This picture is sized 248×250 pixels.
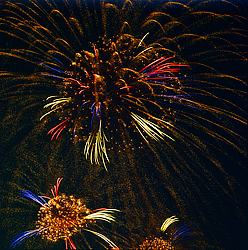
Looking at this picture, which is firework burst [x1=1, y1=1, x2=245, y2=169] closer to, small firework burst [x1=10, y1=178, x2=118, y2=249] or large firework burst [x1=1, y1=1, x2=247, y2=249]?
large firework burst [x1=1, y1=1, x2=247, y2=249]

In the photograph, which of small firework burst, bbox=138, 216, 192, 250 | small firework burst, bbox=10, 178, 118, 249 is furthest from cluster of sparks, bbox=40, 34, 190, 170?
small firework burst, bbox=138, 216, 192, 250

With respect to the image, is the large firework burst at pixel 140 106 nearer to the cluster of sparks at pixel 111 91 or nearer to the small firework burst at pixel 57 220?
the cluster of sparks at pixel 111 91

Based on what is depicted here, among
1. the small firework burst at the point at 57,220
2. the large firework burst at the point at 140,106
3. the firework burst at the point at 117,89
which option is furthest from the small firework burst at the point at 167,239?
the firework burst at the point at 117,89

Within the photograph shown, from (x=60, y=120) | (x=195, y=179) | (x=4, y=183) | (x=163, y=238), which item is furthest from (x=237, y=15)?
(x=4, y=183)

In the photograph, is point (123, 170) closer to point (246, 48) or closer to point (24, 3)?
point (246, 48)

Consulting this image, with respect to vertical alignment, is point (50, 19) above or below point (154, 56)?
above

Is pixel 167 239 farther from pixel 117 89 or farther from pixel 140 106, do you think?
pixel 117 89
